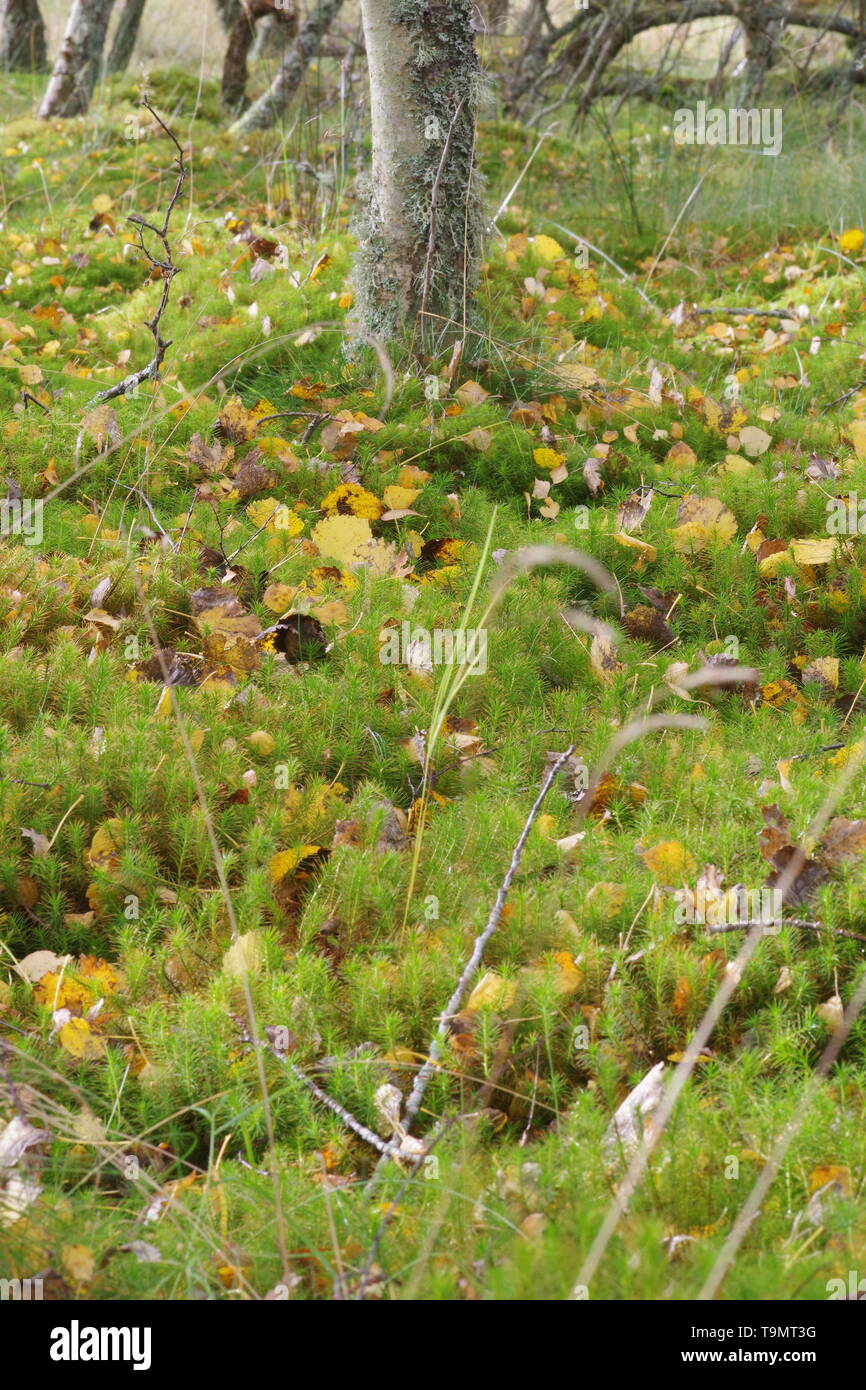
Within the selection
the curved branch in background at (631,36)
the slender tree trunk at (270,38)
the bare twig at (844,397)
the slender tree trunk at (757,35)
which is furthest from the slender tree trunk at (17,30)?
the bare twig at (844,397)

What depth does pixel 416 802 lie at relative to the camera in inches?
109

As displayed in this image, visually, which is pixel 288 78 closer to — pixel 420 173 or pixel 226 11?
pixel 420 173

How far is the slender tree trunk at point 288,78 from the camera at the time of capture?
931 centimetres

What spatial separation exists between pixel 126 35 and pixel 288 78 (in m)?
5.10

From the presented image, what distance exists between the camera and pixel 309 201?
23.8 ft

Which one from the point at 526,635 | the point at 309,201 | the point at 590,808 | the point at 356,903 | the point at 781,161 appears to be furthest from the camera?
the point at 781,161

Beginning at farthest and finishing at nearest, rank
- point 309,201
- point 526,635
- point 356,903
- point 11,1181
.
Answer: point 309,201, point 526,635, point 356,903, point 11,1181

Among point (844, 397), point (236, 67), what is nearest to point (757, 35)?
point (236, 67)

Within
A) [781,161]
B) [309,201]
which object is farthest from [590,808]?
[781,161]

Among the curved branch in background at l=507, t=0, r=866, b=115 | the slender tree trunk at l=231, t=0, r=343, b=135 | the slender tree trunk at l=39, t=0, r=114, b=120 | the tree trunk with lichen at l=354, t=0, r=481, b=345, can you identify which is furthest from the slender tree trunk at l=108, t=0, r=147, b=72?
the tree trunk with lichen at l=354, t=0, r=481, b=345

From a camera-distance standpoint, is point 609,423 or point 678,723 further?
point 609,423

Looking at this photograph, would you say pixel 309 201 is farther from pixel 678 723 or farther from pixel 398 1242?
pixel 398 1242

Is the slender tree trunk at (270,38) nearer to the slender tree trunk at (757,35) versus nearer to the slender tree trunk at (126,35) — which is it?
the slender tree trunk at (126,35)

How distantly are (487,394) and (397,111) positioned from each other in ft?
4.19
